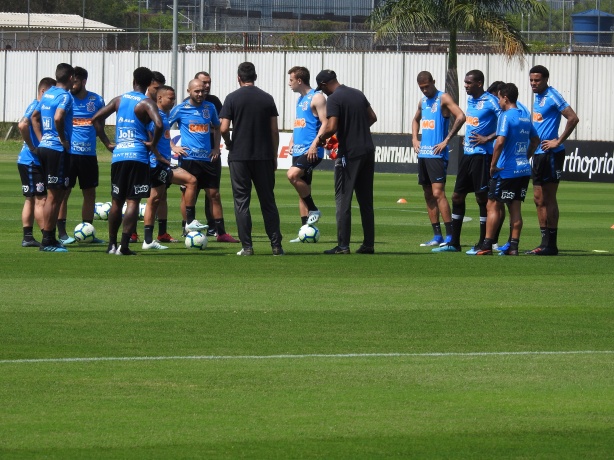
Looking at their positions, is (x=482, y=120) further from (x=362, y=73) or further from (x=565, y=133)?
(x=362, y=73)

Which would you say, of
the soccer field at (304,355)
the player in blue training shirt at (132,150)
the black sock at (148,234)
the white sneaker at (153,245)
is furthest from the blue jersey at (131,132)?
the white sneaker at (153,245)

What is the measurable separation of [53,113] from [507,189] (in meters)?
5.12

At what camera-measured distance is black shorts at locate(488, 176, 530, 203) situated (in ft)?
50.2

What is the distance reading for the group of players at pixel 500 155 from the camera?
50.3 feet

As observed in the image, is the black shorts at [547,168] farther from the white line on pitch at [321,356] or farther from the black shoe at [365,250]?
the white line on pitch at [321,356]

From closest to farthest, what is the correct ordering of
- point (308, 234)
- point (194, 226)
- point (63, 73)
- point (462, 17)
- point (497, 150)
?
point (63, 73), point (497, 150), point (194, 226), point (308, 234), point (462, 17)

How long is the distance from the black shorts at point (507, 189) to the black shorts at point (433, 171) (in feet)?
4.81

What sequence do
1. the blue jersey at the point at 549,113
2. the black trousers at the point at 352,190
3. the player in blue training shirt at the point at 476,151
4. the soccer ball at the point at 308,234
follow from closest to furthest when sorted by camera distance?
the black trousers at the point at 352,190 → the blue jersey at the point at 549,113 → the player in blue training shirt at the point at 476,151 → the soccer ball at the point at 308,234

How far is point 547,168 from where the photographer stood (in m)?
15.7

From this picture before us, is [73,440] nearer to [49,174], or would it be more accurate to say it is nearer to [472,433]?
[472,433]

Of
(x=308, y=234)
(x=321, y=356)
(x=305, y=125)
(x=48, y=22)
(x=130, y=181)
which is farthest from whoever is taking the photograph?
(x=48, y=22)

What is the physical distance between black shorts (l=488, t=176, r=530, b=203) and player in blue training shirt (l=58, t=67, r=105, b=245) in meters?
4.91

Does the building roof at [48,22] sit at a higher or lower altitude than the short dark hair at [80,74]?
higher

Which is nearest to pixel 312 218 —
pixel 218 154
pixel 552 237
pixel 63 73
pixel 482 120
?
pixel 218 154
